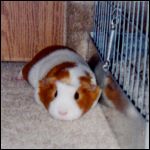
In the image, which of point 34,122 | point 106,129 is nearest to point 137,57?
point 106,129

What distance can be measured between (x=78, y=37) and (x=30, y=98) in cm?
54

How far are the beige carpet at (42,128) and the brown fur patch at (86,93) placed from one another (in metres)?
0.05

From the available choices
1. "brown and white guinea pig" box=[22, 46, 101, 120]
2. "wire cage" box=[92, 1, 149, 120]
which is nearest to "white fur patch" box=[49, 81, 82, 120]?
"brown and white guinea pig" box=[22, 46, 101, 120]

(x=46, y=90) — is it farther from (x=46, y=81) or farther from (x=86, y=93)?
(x=86, y=93)

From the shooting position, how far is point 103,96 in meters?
1.71

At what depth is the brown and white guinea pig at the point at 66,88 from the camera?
1552mm

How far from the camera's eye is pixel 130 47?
144 centimetres

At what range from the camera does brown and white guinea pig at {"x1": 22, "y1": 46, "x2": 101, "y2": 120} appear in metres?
1.55

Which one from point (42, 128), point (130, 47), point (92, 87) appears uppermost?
point (130, 47)

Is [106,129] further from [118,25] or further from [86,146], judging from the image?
[118,25]

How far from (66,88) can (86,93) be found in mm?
81

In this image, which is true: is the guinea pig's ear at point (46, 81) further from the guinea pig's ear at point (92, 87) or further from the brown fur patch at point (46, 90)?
the guinea pig's ear at point (92, 87)

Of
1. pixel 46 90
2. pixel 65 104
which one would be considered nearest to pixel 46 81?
pixel 46 90

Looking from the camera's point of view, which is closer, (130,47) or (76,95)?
(130,47)
